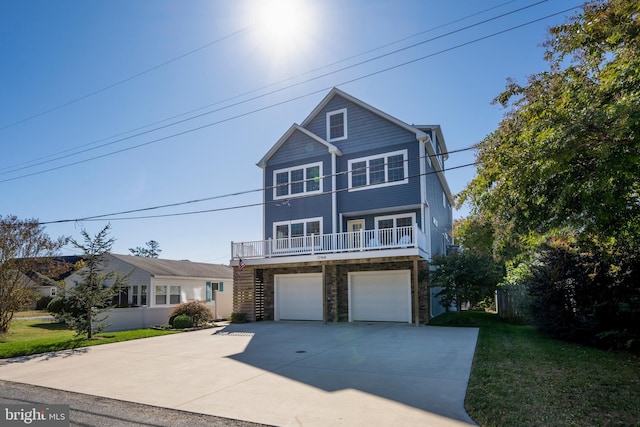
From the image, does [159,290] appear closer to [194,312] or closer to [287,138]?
[194,312]

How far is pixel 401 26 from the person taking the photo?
1052 cm

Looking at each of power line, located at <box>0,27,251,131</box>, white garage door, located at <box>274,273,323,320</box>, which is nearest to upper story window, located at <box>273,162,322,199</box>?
white garage door, located at <box>274,273,323,320</box>

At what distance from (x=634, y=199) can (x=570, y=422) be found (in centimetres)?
396

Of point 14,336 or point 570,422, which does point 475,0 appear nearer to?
point 570,422

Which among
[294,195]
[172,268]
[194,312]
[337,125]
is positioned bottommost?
[194,312]

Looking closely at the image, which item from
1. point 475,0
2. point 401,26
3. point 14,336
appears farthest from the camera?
point 14,336

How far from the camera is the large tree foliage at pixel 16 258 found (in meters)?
15.9

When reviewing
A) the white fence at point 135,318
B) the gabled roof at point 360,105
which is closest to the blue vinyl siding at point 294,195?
the gabled roof at point 360,105

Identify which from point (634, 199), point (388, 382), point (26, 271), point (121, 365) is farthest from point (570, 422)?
point (26, 271)

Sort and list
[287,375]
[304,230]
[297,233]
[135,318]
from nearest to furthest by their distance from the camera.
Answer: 1. [287,375]
2. [135,318]
3. [304,230]
4. [297,233]

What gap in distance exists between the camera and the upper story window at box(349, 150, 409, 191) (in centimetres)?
1805

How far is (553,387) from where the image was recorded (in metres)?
6.15

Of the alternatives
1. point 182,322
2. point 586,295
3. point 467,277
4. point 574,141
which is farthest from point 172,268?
point 574,141

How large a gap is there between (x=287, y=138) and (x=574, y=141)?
16.7m
